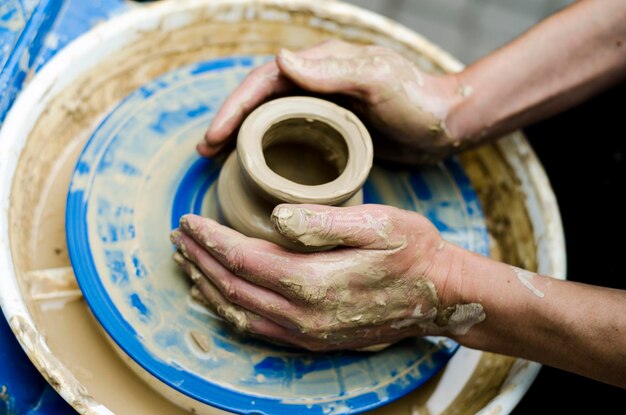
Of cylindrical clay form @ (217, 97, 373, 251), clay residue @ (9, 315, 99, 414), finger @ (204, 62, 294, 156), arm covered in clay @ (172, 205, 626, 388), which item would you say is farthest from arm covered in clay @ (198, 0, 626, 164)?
clay residue @ (9, 315, 99, 414)

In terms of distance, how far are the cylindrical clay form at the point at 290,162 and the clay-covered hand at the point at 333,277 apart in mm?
78

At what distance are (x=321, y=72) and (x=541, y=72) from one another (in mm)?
640

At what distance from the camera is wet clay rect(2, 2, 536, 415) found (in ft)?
4.62

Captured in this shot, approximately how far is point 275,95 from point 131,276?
0.56m

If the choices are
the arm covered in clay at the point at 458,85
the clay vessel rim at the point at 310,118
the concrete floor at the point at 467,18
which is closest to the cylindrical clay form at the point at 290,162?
the clay vessel rim at the point at 310,118

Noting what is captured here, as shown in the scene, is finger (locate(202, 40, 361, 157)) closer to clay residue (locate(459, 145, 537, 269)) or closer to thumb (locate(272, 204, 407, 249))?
thumb (locate(272, 204, 407, 249))

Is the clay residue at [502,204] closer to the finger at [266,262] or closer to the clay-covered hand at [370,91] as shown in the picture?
the clay-covered hand at [370,91]

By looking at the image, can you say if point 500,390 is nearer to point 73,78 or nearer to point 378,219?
point 378,219

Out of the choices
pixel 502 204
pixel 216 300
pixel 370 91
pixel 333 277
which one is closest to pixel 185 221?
pixel 216 300

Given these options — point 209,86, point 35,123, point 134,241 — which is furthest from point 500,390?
point 35,123

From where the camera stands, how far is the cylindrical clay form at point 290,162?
4.04ft

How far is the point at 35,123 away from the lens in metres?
1.53

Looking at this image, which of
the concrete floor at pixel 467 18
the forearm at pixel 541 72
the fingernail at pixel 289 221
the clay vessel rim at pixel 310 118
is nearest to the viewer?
the fingernail at pixel 289 221

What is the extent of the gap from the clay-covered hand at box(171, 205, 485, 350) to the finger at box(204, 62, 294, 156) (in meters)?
0.26
